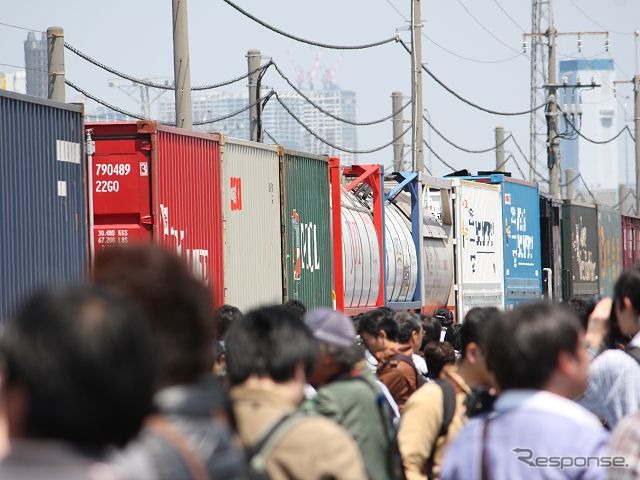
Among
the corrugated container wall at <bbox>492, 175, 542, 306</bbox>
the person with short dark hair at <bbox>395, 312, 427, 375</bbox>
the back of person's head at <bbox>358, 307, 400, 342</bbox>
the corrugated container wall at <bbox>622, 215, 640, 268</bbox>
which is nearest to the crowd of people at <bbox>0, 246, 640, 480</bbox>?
the back of person's head at <bbox>358, 307, 400, 342</bbox>

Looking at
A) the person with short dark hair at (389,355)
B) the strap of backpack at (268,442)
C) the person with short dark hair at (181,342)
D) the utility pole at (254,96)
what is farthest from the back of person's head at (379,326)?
the utility pole at (254,96)

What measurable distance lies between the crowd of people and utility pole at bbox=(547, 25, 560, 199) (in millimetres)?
37057

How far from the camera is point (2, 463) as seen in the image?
7.73ft

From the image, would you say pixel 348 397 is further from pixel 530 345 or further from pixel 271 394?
pixel 530 345

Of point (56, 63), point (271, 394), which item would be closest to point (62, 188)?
point (271, 394)

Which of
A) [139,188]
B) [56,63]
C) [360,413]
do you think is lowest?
[360,413]

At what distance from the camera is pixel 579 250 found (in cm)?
3469

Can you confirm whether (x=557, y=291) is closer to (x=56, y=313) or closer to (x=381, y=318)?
(x=381, y=318)

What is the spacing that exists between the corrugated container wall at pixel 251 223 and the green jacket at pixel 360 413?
10684 millimetres

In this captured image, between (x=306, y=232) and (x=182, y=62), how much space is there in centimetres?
314

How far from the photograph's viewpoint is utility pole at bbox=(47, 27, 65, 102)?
2164cm

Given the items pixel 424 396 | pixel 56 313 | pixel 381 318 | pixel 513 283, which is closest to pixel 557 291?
pixel 513 283

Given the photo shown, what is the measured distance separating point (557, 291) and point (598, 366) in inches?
1073

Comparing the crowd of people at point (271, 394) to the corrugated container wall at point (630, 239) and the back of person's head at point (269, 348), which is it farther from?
the corrugated container wall at point (630, 239)
